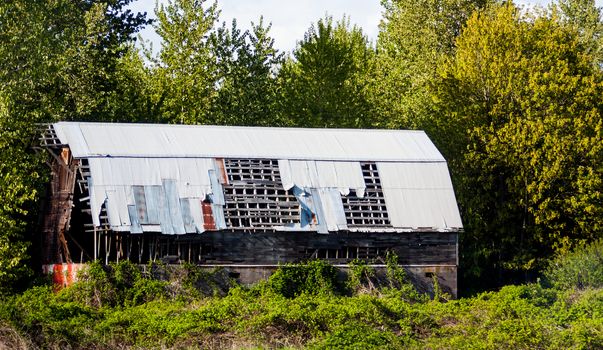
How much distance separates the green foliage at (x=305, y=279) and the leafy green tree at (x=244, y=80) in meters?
16.1

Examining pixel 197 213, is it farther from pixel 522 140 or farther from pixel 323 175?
pixel 522 140

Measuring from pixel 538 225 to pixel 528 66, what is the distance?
6.19 m

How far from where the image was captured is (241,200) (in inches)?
1455

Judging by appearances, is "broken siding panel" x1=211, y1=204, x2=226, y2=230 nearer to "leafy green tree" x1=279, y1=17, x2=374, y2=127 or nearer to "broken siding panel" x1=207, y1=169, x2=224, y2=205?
"broken siding panel" x1=207, y1=169, x2=224, y2=205

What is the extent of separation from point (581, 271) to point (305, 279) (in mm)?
9588

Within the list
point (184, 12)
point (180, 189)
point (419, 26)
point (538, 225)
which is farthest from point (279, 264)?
point (419, 26)

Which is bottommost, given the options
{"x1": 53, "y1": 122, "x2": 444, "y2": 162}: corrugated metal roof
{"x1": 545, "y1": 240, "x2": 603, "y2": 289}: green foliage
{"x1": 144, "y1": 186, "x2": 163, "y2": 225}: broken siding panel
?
{"x1": 545, "y1": 240, "x2": 603, "y2": 289}: green foliage

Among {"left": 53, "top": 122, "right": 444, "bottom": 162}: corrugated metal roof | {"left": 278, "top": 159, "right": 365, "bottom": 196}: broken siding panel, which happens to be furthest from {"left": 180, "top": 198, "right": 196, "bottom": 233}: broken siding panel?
{"left": 278, "top": 159, "right": 365, "bottom": 196}: broken siding panel

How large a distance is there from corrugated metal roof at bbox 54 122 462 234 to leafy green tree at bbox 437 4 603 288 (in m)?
4.29

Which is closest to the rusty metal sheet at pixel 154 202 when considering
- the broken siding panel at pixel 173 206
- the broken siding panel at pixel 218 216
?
the broken siding panel at pixel 173 206

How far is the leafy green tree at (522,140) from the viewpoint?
43312 mm

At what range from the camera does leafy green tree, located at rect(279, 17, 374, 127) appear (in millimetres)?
54281

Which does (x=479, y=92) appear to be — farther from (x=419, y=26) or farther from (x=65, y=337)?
(x=65, y=337)

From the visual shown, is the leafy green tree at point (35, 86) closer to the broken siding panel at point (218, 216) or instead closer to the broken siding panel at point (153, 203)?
the broken siding panel at point (153, 203)
